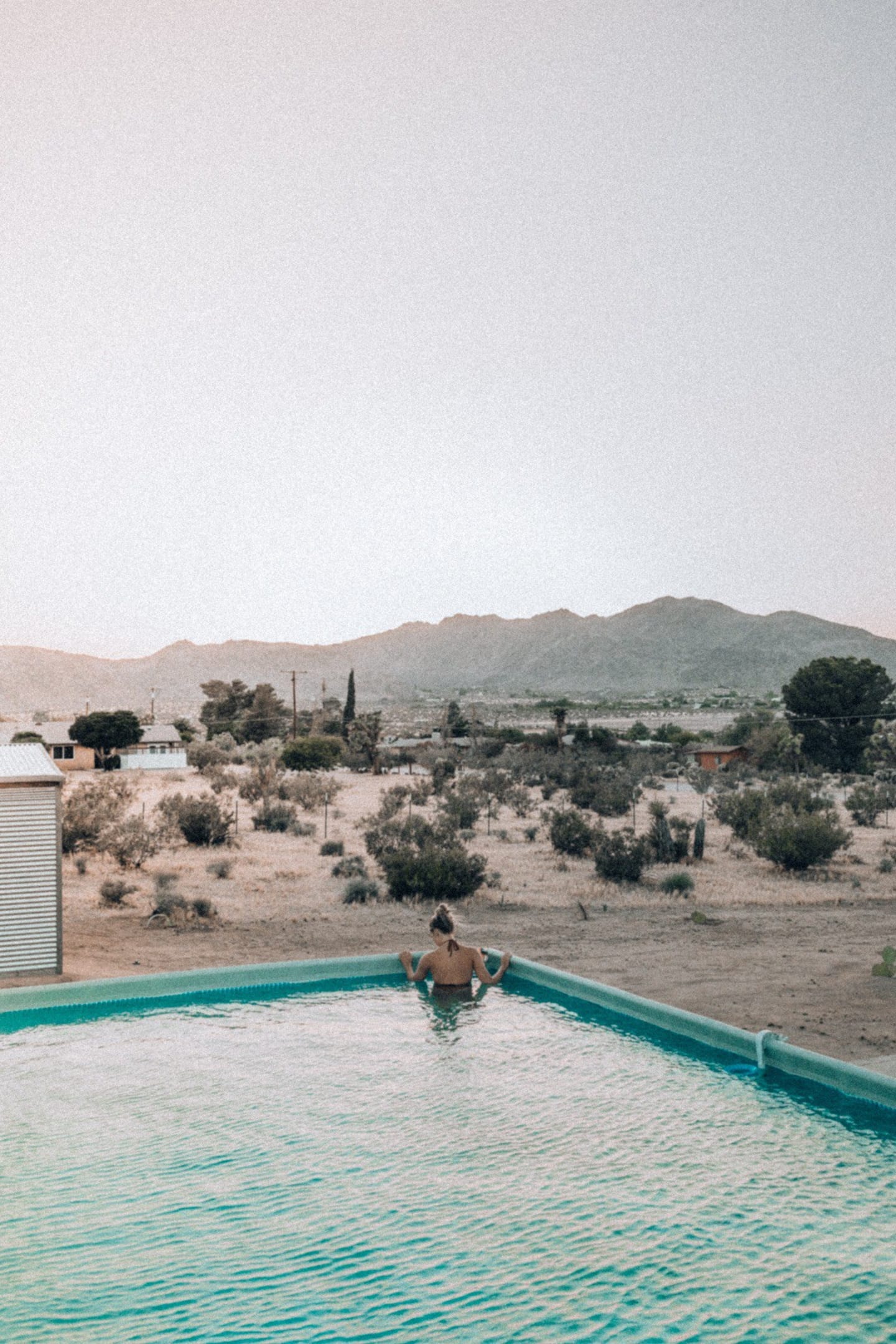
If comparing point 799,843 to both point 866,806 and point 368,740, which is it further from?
point 368,740

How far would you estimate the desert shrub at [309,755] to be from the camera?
50188mm

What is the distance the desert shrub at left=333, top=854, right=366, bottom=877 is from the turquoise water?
845 centimetres

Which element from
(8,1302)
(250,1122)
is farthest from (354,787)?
(8,1302)

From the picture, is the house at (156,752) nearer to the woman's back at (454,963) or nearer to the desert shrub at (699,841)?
the desert shrub at (699,841)

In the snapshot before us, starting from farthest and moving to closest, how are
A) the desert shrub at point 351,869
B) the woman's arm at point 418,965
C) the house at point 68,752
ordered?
the house at point 68,752
the desert shrub at point 351,869
the woman's arm at point 418,965

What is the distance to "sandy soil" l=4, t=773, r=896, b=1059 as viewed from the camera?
10.7 metres

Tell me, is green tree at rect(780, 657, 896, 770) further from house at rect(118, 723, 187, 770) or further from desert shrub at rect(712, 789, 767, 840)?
house at rect(118, 723, 187, 770)

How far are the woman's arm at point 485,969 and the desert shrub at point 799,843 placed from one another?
966 cm

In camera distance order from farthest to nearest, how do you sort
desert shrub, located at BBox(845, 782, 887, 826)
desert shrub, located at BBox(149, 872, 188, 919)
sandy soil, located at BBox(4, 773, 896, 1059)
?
1. desert shrub, located at BBox(845, 782, 887, 826)
2. desert shrub, located at BBox(149, 872, 188, 919)
3. sandy soil, located at BBox(4, 773, 896, 1059)

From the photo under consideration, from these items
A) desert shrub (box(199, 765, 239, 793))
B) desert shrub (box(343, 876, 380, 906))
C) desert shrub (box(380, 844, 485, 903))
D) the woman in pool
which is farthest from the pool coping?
desert shrub (box(199, 765, 239, 793))

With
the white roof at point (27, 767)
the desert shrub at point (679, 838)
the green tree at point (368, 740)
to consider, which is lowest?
the desert shrub at point (679, 838)

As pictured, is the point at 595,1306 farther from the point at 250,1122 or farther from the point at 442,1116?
the point at 250,1122

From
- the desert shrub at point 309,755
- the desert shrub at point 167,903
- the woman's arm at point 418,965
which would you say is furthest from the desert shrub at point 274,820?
the desert shrub at point 309,755

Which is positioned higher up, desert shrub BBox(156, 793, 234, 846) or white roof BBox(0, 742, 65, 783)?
white roof BBox(0, 742, 65, 783)
